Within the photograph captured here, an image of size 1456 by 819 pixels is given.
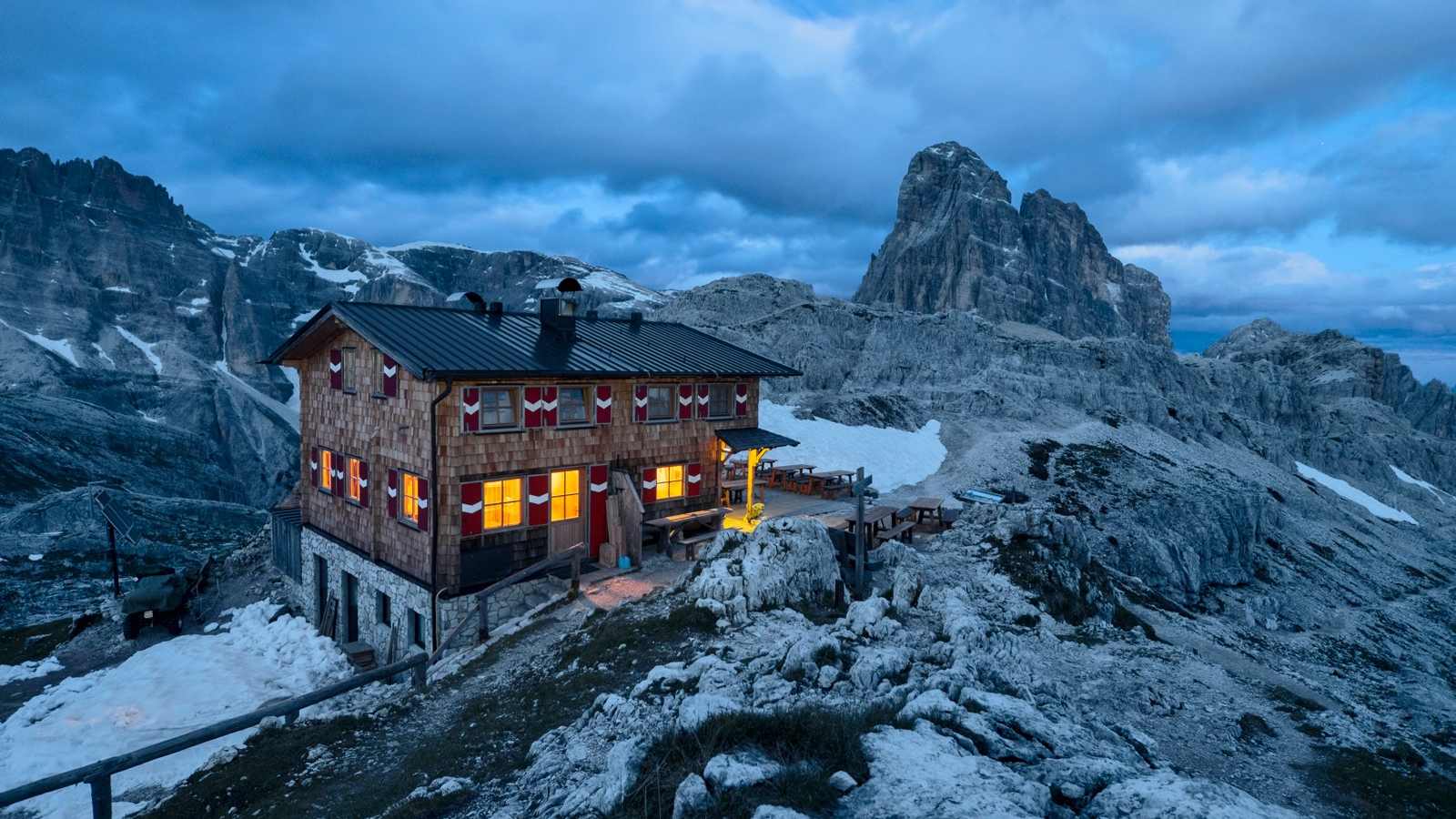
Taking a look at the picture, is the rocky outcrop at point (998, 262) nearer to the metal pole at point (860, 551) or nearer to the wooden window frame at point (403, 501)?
the metal pole at point (860, 551)

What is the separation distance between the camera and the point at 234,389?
11462 cm

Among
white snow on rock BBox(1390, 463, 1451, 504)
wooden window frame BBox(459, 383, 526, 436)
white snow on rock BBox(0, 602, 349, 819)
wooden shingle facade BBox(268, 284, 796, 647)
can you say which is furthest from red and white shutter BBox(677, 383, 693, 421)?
white snow on rock BBox(1390, 463, 1451, 504)

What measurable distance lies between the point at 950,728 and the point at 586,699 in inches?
237

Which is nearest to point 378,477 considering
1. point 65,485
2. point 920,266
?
point 65,485

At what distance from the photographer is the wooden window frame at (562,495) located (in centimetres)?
1885

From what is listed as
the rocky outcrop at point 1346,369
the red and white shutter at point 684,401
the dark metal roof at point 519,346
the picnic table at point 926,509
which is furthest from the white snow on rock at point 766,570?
the rocky outcrop at point 1346,369

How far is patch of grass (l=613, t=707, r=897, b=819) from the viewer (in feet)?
20.4

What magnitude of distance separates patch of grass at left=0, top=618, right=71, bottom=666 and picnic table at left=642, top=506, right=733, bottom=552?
20.1 meters

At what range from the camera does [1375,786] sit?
31.3 ft

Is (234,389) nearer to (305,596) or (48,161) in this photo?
(48,161)

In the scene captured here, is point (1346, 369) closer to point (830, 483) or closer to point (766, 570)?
point (830, 483)

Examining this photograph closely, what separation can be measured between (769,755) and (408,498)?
47.4 ft

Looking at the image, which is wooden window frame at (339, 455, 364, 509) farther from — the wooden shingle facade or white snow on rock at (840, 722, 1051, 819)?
white snow on rock at (840, 722, 1051, 819)

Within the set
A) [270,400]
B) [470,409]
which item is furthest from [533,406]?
[270,400]
